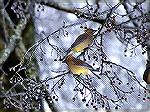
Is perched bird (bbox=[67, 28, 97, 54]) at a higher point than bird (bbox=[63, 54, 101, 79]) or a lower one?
higher

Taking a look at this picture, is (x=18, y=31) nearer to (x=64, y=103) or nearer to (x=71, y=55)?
(x=71, y=55)

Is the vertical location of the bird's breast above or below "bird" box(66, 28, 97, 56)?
below

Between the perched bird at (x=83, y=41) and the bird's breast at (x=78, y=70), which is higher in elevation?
the perched bird at (x=83, y=41)

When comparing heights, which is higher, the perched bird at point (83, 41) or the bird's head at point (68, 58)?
the perched bird at point (83, 41)

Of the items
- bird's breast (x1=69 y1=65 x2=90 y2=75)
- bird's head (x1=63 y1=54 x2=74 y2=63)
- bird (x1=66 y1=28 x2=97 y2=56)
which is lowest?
bird's breast (x1=69 y1=65 x2=90 y2=75)

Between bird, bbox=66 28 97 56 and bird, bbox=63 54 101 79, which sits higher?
bird, bbox=66 28 97 56

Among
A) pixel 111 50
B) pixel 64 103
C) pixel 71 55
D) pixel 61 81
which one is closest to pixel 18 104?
pixel 61 81

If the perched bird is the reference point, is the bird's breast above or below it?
below

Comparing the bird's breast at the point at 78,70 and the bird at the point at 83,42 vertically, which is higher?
the bird at the point at 83,42

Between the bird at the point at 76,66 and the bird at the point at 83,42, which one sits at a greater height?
the bird at the point at 83,42

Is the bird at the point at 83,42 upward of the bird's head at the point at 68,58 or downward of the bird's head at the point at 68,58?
upward

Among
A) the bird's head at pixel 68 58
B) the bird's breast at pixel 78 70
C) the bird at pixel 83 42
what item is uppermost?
the bird at pixel 83 42
